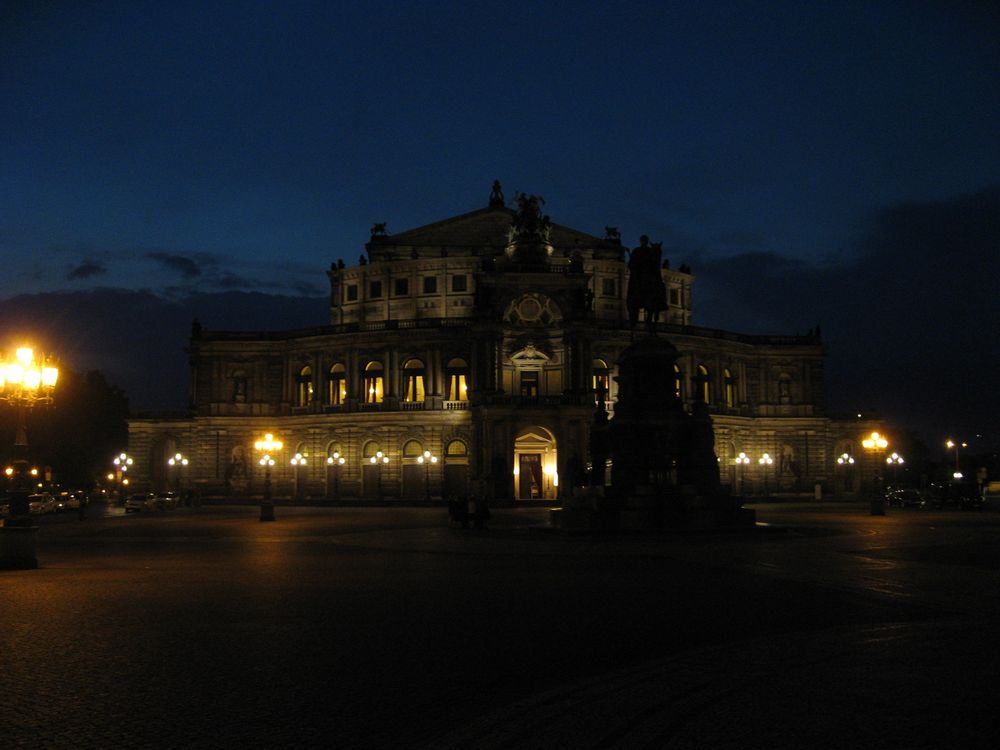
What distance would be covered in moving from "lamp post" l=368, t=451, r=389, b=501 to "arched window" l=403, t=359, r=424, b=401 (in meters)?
4.84

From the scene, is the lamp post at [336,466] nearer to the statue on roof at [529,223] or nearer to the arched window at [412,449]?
the arched window at [412,449]

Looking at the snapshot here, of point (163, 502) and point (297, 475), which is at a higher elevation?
point (297, 475)

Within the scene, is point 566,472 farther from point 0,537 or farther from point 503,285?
point 0,537

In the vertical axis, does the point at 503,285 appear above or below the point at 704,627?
above

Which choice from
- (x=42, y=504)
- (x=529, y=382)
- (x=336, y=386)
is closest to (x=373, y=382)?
(x=336, y=386)

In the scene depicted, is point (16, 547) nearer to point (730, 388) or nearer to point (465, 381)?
point (465, 381)

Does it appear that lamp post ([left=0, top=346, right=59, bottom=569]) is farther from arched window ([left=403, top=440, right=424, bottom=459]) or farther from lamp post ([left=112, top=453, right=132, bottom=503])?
lamp post ([left=112, top=453, right=132, bottom=503])

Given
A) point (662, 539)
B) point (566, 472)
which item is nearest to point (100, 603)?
point (662, 539)

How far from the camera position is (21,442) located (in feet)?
75.3

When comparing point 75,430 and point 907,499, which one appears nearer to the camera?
point 907,499

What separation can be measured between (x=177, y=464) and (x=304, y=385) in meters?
12.7

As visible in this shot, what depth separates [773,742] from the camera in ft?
22.0

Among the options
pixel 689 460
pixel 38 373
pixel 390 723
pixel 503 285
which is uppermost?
pixel 503 285

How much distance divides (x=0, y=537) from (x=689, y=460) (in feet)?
61.9
